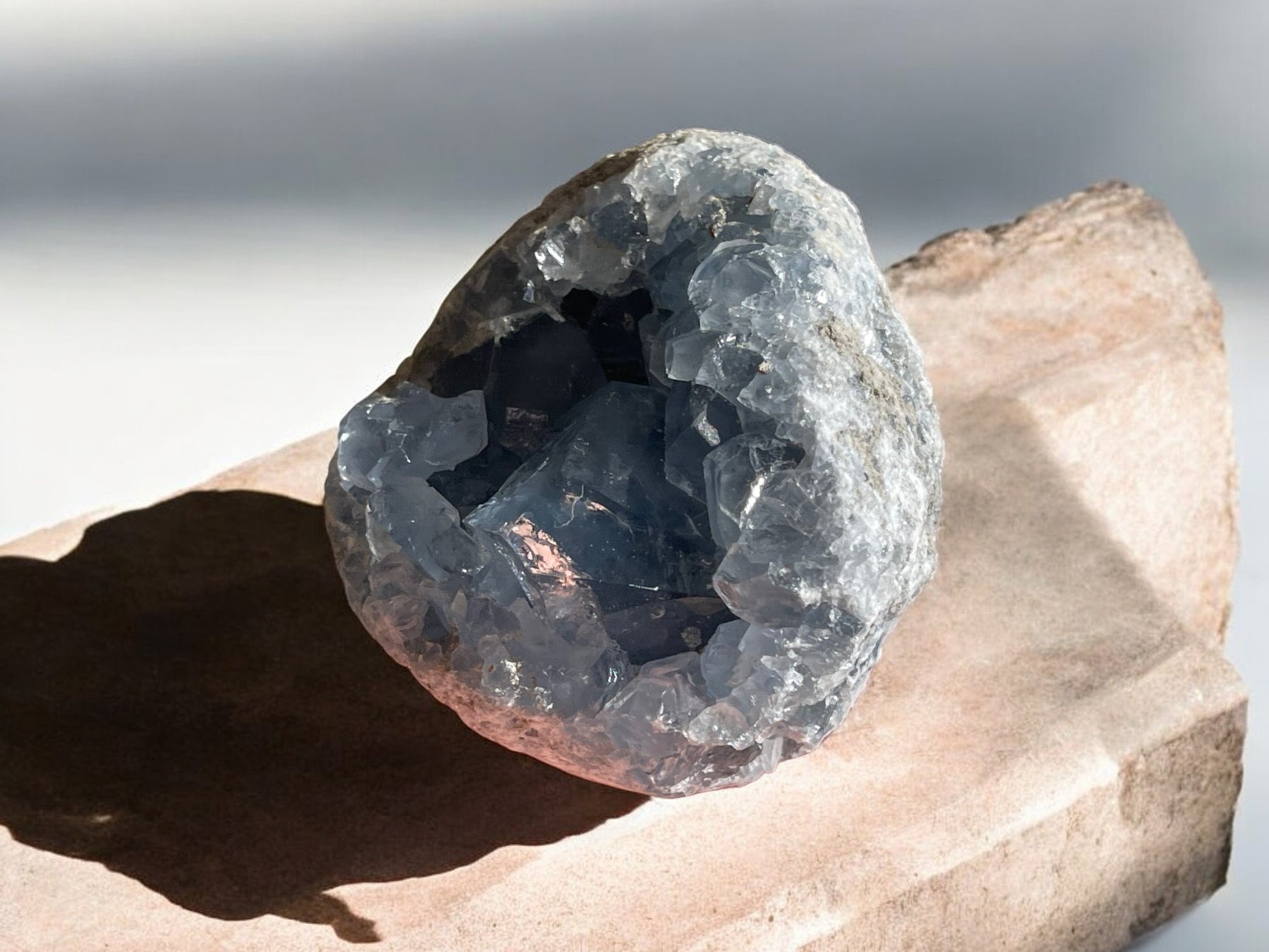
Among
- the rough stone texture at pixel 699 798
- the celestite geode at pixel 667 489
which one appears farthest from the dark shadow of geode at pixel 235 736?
the celestite geode at pixel 667 489

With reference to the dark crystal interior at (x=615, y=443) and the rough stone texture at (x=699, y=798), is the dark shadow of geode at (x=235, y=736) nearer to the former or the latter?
the rough stone texture at (x=699, y=798)

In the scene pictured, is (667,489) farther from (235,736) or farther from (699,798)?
(235,736)

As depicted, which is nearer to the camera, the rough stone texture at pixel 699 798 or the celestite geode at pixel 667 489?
the celestite geode at pixel 667 489

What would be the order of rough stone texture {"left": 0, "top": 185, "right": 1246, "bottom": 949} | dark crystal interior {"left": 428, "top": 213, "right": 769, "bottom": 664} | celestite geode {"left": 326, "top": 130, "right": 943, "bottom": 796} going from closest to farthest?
celestite geode {"left": 326, "top": 130, "right": 943, "bottom": 796} < dark crystal interior {"left": 428, "top": 213, "right": 769, "bottom": 664} < rough stone texture {"left": 0, "top": 185, "right": 1246, "bottom": 949}

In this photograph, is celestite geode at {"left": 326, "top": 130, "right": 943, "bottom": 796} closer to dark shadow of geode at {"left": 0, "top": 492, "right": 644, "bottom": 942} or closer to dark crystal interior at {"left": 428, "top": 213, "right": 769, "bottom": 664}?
dark crystal interior at {"left": 428, "top": 213, "right": 769, "bottom": 664}

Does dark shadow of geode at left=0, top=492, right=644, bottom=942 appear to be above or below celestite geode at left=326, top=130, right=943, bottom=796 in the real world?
below

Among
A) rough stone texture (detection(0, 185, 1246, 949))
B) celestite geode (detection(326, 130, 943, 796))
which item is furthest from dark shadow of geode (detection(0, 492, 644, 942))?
celestite geode (detection(326, 130, 943, 796))

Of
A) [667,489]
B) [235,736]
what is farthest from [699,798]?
[235,736]

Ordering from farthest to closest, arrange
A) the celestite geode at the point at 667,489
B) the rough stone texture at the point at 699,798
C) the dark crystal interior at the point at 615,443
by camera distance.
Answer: the rough stone texture at the point at 699,798 → the dark crystal interior at the point at 615,443 → the celestite geode at the point at 667,489
